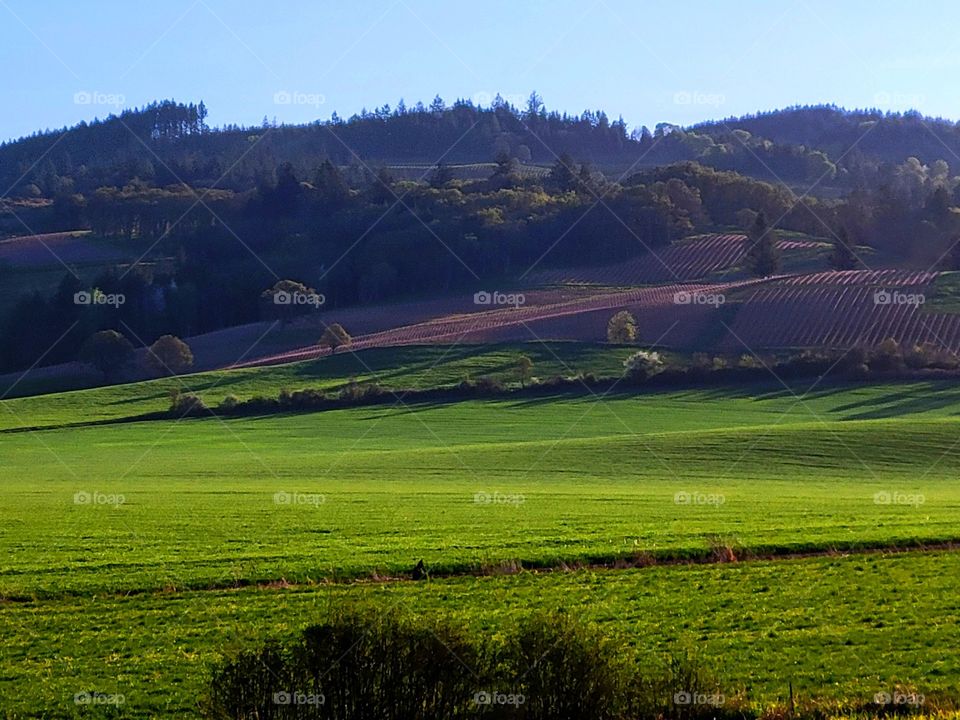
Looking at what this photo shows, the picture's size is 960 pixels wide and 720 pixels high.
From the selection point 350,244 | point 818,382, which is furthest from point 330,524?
point 350,244

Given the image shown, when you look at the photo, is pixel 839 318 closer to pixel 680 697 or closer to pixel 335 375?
pixel 335 375

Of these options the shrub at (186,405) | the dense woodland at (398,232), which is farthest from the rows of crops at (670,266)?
the shrub at (186,405)

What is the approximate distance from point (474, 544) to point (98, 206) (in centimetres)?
14343

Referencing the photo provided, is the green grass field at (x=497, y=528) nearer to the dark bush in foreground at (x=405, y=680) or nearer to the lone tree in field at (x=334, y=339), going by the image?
the dark bush in foreground at (x=405, y=680)

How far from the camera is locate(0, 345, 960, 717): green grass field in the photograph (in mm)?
17562

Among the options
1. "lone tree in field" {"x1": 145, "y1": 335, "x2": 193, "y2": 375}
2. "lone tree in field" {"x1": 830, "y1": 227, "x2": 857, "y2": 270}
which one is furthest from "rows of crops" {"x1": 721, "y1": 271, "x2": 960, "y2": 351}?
"lone tree in field" {"x1": 145, "y1": 335, "x2": 193, "y2": 375}

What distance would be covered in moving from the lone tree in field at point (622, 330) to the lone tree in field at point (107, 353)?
1699 inches

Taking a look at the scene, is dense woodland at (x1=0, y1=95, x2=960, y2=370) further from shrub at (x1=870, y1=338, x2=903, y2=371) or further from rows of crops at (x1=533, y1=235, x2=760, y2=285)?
shrub at (x1=870, y1=338, x2=903, y2=371)

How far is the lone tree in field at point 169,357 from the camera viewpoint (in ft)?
305

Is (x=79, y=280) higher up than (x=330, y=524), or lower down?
higher up

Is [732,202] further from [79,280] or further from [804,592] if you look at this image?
[804,592]

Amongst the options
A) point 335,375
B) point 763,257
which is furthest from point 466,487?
point 763,257

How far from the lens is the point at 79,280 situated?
12256cm

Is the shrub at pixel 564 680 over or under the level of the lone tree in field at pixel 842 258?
under
